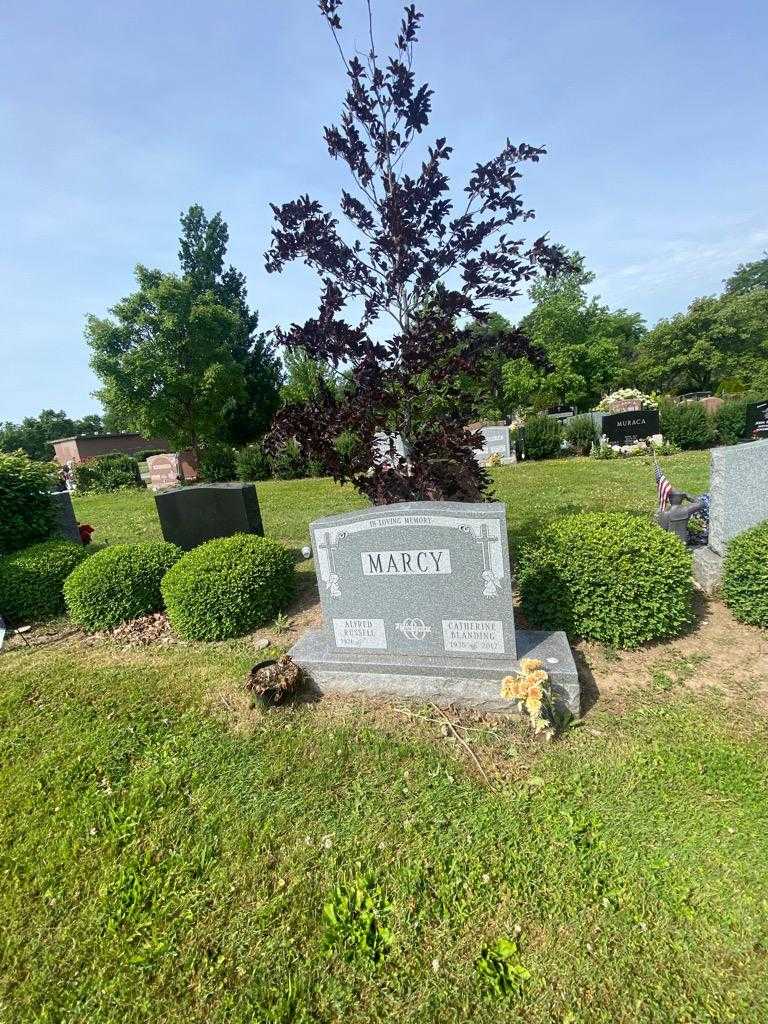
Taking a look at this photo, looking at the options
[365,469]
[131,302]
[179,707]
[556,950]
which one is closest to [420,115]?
[365,469]

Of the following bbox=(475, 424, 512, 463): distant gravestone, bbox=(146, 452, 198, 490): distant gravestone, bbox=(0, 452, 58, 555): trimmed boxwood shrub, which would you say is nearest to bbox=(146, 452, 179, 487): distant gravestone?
bbox=(146, 452, 198, 490): distant gravestone

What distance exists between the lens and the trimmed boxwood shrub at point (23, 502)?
19.7ft

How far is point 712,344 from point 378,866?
4682 cm

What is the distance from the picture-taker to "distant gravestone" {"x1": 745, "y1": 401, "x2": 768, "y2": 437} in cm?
1366

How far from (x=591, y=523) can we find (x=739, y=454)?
5.21 ft

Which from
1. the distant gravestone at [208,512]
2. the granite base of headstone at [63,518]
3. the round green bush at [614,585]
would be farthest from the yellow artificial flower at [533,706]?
the granite base of headstone at [63,518]

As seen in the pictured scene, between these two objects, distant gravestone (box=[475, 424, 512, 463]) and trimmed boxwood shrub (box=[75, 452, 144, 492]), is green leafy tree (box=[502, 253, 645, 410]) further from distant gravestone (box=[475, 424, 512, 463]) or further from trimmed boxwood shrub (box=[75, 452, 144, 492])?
trimmed boxwood shrub (box=[75, 452, 144, 492])

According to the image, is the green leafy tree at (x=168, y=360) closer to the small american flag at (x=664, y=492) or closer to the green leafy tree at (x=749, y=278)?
the small american flag at (x=664, y=492)

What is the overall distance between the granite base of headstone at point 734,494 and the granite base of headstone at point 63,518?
776cm

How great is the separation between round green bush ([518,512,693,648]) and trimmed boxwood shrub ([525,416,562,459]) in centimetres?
1426

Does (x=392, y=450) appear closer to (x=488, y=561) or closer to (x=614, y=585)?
(x=488, y=561)

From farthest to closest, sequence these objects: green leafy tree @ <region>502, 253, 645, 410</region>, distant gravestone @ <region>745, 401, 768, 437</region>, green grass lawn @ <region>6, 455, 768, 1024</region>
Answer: green leafy tree @ <region>502, 253, 645, 410</region>
distant gravestone @ <region>745, 401, 768, 437</region>
green grass lawn @ <region>6, 455, 768, 1024</region>

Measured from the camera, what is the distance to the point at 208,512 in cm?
653

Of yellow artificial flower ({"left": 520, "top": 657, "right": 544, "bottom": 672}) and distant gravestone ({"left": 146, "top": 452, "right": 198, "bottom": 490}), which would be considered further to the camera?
distant gravestone ({"left": 146, "top": 452, "right": 198, "bottom": 490})
